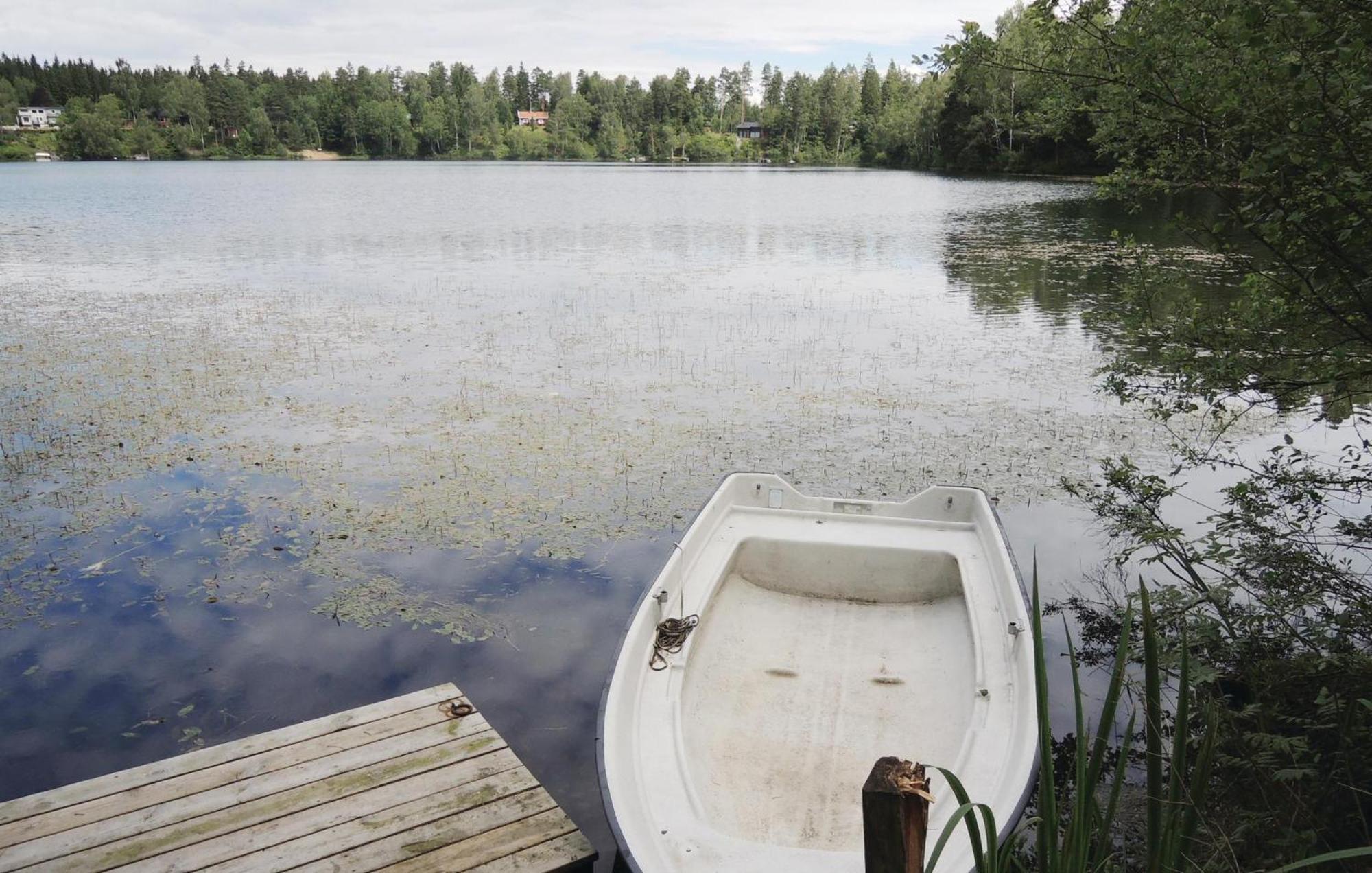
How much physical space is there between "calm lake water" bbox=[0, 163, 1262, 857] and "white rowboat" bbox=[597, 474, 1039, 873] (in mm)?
941

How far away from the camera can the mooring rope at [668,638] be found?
4.37m

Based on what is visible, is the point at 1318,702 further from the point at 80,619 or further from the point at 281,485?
the point at 281,485

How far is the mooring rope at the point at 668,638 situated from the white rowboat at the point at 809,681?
0.02m

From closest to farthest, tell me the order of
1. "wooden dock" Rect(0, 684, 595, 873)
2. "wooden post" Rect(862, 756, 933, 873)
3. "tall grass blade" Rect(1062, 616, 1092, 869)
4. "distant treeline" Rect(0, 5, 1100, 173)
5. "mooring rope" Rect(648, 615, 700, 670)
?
"tall grass blade" Rect(1062, 616, 1092, 869), "wooden post" Rect(862, 756, 933, 873), "wooden dock" Rect(0, 684, 595, 873), "mooring rope" Rect(648, 615, 700, 670), "distant treeline" Rect(0, 5, 1100, 173)

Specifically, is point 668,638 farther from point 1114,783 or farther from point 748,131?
point 748,131

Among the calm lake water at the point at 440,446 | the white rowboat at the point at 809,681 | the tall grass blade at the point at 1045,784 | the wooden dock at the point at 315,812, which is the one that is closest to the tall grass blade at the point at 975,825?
the tall grass blade at the point at 1045,784

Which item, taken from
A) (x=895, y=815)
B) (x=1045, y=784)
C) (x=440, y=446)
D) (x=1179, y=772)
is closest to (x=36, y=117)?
(x=440, y=446)

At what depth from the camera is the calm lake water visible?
5.58 m

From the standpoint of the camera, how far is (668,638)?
4.50 metres

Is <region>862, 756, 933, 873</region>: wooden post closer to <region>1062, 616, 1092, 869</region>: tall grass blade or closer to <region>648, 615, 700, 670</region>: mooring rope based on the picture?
<region>1062, 616, 1092, 869</region>: tall grass blade

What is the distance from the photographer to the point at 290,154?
10600 cm

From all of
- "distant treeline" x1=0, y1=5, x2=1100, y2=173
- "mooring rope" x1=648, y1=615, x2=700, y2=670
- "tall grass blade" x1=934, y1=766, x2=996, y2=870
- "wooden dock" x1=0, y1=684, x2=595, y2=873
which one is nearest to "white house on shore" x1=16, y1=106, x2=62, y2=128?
"distant treeline" x1=0, y1=5, x2=1100, y2=173

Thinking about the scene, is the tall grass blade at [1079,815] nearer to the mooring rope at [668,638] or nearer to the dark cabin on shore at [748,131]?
the mooring rope at [668,638]

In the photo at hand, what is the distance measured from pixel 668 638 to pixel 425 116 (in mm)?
119921
